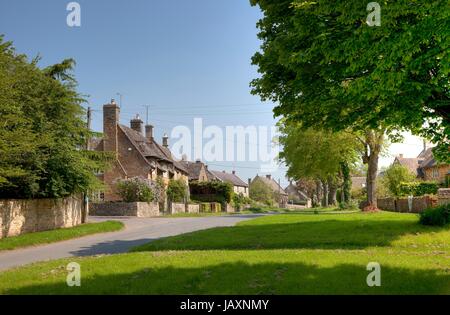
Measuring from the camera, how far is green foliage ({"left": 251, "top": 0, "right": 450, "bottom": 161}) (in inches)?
380

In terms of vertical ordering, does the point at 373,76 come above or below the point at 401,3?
below

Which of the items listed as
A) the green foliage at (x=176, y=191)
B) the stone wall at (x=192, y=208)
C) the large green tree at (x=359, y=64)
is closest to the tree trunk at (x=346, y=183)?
the stone wall at (x=192, y=208)

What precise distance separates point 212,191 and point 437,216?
5340cm

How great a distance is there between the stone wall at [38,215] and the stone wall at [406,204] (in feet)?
79.8

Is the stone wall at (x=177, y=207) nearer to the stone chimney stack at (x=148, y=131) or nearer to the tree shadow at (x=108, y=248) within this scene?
the stone chimney stack at (x=148, y=131)

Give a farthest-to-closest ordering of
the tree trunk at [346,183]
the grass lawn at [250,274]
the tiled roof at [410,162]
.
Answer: the tiled roof at [410,162] → the tree trunk at [346,183] → the grass lawn at [250,274]

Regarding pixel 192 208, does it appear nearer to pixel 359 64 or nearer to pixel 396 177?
pixel 396 177

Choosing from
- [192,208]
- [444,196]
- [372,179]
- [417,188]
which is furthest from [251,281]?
[192,208]

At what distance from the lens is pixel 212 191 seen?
71875 mm

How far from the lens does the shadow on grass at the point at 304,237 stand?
17.2 meters
